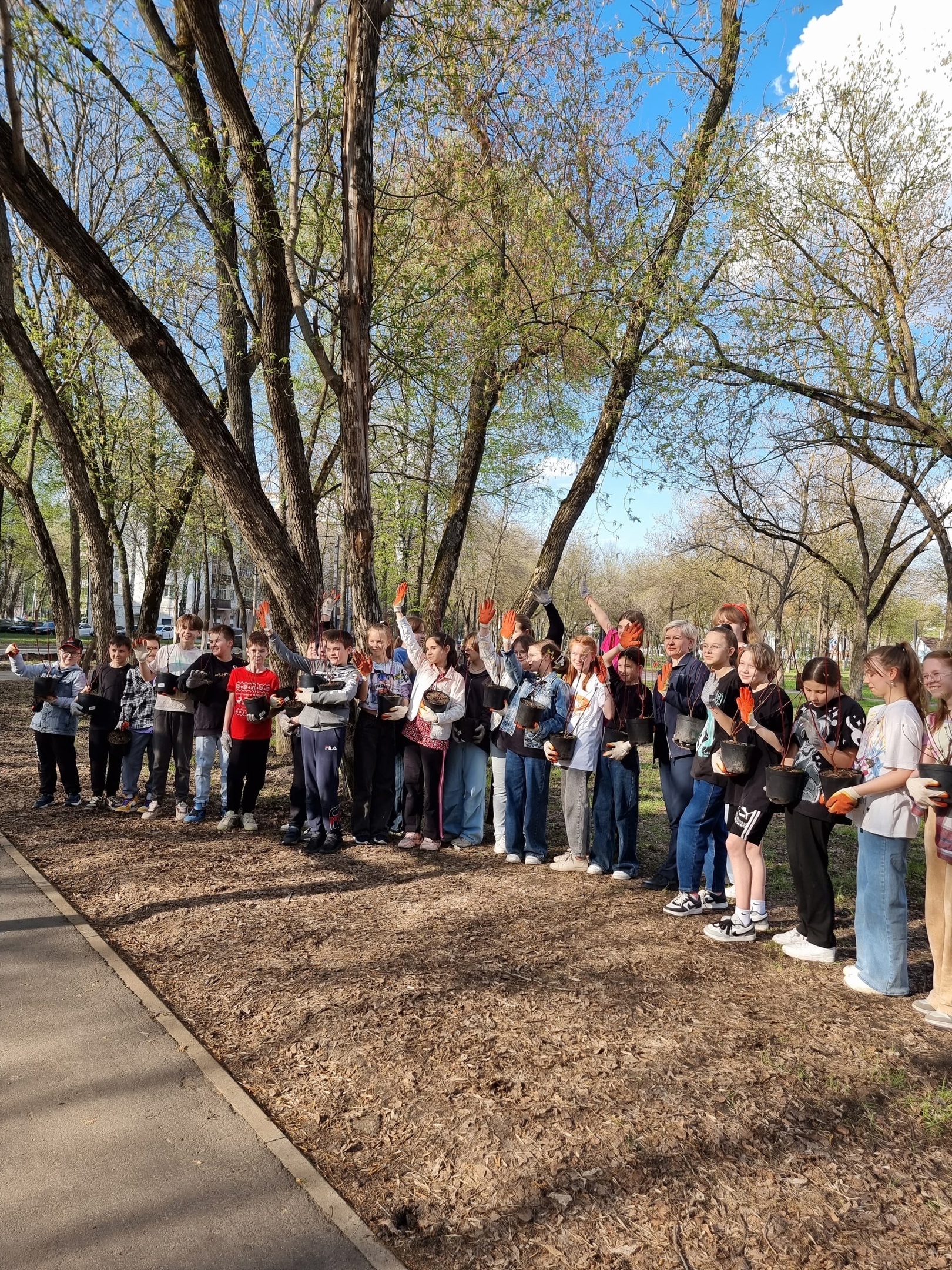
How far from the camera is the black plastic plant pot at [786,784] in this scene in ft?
15.5

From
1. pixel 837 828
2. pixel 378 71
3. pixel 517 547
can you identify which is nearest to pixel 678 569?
pixel 517 547

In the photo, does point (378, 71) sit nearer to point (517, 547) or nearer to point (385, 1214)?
point (385, 1214)

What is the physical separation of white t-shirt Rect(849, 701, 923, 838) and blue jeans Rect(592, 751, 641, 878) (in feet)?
7.58

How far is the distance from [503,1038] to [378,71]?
26.1ft

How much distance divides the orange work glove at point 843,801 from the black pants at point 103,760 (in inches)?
260

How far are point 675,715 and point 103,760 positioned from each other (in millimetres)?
5714

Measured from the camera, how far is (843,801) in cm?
450

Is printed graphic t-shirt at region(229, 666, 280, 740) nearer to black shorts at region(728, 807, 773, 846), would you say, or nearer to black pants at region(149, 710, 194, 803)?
black pants at region(149, 710, 194, 803)

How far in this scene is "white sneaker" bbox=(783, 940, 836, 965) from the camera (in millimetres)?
5074

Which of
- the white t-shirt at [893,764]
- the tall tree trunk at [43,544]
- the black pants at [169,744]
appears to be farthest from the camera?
the tall tree trunk at [43,544]

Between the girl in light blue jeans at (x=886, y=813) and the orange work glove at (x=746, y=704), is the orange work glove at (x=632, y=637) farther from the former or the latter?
the girl in light blue jeans at (x=886, y=813)

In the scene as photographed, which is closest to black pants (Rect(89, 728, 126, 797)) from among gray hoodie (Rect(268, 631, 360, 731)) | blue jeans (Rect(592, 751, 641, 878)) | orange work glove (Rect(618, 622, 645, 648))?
gray hoodie (Rect(268, 631, 360, 731))

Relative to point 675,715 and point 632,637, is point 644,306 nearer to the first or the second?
point 632,637

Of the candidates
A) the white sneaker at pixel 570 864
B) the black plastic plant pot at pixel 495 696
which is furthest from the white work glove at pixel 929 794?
the black plastic plant pot at pixel 495 696
